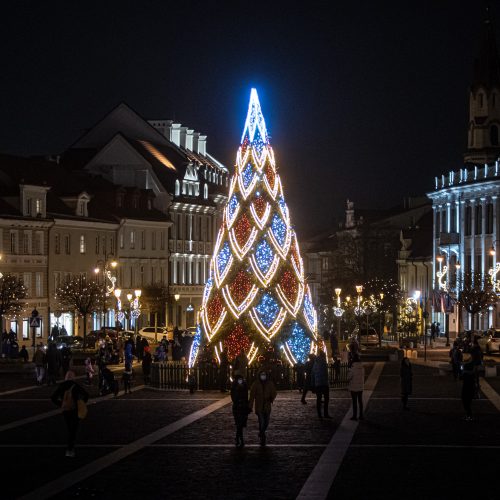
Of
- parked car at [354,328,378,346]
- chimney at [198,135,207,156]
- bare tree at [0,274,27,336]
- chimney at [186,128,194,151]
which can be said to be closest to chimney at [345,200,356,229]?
chimney at [198,135,207,156]

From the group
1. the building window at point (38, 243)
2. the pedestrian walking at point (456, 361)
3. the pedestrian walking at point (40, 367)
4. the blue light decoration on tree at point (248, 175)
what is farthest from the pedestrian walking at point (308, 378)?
the building window at point (38, 243)

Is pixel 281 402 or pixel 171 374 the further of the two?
pixel 171 374

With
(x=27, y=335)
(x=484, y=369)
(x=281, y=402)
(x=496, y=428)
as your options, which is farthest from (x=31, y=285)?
(x=496, y=428)

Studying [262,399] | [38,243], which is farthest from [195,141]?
[262,399]

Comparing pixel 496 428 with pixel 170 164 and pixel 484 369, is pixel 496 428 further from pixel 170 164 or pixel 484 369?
pixel 170 164

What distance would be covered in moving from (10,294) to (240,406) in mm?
48858

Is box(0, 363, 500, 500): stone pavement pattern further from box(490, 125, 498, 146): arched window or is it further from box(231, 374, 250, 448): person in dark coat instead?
box(490, 125, 498, 146): arched window

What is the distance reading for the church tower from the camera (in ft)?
394

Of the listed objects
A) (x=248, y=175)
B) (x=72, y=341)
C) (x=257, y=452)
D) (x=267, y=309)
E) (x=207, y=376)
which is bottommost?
(x=257, y=452)

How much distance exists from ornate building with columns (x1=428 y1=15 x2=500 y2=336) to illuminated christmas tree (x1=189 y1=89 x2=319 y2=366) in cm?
5407

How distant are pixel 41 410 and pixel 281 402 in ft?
20.2

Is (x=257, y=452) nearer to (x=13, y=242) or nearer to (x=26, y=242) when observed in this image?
(x=13, y=242)

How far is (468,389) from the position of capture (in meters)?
35.0

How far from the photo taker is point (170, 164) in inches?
4776
